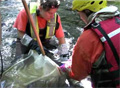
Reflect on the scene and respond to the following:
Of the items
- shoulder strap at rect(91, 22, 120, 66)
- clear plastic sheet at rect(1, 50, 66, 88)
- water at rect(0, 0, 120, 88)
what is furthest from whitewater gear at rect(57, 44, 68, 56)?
shoulder strap at rect(91, 22, 120, 66)

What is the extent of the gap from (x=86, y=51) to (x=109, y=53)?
0.78 feet

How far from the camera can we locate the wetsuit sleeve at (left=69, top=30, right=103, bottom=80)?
215 centimetres

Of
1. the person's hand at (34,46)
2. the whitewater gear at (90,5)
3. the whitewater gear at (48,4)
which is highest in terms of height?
the whitewater gear at (90,5)

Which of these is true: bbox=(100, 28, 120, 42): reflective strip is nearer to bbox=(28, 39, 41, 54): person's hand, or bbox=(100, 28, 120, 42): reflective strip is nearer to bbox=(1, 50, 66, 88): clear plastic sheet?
bbox=(1, 50, 66, 88): clear plastic sheet

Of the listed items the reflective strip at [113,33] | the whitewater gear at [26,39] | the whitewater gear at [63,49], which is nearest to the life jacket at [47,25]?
the whitewater gear at [26,39]

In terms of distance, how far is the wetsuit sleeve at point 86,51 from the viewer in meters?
2.15

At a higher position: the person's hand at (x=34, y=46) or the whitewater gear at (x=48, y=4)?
the whitewater gear at (x=48, y=4)

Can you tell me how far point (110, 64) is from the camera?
2.21m

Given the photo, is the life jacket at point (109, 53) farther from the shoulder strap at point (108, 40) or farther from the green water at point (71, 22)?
the green water at point (71, 22)

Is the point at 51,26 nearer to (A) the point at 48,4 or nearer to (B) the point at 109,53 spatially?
(A) the point at 48,4

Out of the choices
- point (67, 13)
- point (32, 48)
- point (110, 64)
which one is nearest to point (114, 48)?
point (110, 64)

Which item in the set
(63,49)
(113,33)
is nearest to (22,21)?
(63,49)

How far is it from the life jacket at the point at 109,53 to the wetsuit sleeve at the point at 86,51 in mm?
51

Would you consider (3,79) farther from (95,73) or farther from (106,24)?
(106,24)
